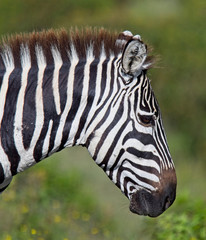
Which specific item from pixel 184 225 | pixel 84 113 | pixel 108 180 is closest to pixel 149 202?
pixel 84 113

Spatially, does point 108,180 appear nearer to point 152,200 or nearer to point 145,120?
point 152,200

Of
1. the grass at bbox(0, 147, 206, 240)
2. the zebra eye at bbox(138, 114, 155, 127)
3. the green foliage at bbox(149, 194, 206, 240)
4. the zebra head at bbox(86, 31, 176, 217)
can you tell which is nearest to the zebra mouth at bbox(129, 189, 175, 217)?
the zebra head at bbox(86, 31, 176, 217)

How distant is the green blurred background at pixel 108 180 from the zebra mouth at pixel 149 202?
48cm

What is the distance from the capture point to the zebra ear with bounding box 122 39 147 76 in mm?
5688

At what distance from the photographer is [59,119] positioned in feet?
19.1

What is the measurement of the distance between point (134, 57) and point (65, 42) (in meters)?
0.71

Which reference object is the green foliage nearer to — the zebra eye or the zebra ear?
the zebra eye

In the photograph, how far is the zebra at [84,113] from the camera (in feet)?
19.1

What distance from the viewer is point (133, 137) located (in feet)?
19.1

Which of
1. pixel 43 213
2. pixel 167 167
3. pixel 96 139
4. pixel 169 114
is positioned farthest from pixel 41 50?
pixel 169 114

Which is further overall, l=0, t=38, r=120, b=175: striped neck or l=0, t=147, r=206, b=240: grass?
l=0, t=147, r=206, b=240: grass

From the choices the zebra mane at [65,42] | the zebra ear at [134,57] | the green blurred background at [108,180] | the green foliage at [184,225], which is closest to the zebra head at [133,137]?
the zebra ear at [134,57]

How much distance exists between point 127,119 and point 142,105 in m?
0.20

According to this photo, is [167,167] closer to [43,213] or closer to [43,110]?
[43,110]
